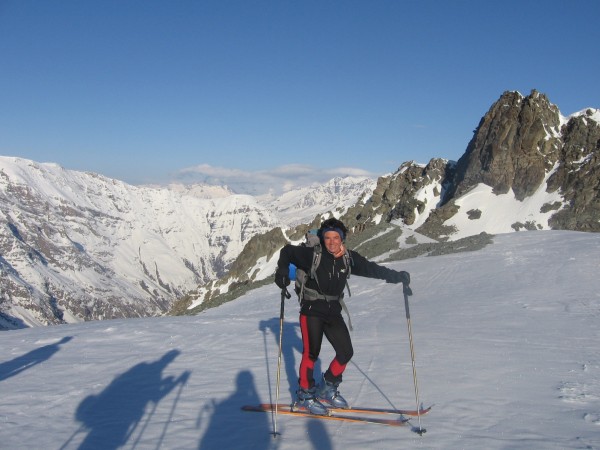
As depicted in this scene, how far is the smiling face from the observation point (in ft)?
24.2

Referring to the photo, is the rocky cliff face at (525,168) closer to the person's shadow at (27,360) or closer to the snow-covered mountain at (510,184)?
the snow-covered mountain at (510,184)

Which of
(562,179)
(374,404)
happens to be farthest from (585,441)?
(562,179)

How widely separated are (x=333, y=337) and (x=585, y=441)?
3462 mm

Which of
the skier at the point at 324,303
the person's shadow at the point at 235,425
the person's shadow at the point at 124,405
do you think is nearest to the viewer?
the person's shadow at the point at 235,425

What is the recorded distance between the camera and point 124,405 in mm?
8359

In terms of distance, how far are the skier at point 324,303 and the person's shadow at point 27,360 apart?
6603 mm

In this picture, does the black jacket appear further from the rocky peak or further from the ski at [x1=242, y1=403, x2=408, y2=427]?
the rocky peak

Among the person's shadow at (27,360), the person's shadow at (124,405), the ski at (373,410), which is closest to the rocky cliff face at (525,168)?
the person's shadow at (27,360)

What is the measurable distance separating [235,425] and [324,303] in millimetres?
2184

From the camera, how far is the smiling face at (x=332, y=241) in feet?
24.2

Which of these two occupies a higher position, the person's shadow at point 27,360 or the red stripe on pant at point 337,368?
the person's shadow at point 27,360

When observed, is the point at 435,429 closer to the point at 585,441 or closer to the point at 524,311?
the point at 585,441

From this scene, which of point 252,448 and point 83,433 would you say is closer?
point 252,448

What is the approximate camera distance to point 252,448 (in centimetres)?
646
